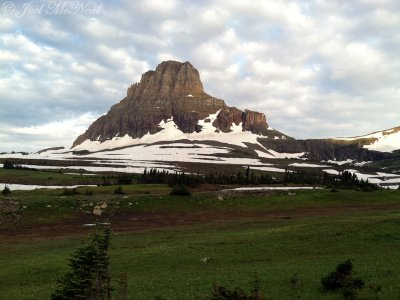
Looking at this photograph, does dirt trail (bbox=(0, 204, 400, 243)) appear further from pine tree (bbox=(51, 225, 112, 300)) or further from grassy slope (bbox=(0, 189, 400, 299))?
pine tree (bbox=(51, 225, 112, 300))

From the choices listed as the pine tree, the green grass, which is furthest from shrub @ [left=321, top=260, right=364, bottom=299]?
the pine tree

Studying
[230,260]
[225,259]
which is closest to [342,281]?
[230,260]

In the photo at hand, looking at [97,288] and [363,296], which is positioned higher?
[97,288]

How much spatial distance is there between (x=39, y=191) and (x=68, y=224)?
1686 inches

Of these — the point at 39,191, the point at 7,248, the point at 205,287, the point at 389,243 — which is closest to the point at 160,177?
the point at 39,191

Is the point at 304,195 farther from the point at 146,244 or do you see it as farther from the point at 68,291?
the point at 68,291

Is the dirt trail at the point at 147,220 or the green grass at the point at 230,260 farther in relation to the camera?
the dirt trail at the point at 147,220

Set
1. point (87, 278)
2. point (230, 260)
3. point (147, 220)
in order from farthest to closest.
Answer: point (147, 220), point (230, 260), point (87, 278)

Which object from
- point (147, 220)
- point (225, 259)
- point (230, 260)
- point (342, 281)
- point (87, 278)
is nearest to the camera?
point (87, 278)

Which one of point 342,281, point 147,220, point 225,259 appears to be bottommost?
point 147,220

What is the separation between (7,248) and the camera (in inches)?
1770

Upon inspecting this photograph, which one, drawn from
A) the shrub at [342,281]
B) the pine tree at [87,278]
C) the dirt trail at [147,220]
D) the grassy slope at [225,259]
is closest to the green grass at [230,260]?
the grassy slope at [225,259]

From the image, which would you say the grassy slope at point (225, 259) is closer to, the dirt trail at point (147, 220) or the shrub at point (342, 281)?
the shrub at point (342, 281)

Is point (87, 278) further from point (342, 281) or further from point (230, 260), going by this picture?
point (230, 260)
